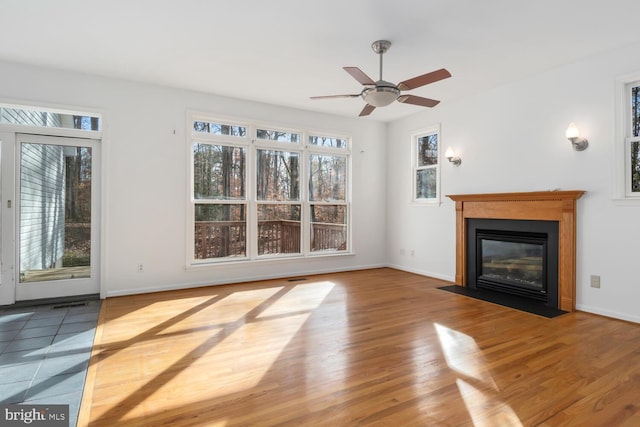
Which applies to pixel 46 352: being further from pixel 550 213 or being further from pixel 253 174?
pixel 550 213

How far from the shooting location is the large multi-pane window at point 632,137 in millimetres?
3732

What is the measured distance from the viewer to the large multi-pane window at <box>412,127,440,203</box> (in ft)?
19.8

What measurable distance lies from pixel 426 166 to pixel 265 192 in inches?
110

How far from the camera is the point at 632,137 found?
3.74 meters

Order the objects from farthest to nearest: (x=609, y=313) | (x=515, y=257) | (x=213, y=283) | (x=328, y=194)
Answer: (x=328, y=194) < (x=213, y=283) < (x=515, y=257) < (x=609, y=313)

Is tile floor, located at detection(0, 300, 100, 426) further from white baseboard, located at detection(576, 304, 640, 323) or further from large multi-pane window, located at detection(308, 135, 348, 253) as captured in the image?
white baseboard, located at detection(576, 304, 640, 323)

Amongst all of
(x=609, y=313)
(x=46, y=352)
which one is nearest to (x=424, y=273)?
(x=609, y=313)

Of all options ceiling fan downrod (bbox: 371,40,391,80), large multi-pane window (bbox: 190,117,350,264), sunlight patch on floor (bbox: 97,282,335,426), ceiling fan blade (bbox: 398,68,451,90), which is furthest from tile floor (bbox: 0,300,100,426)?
ceiling fan downrod (bbox: 371,40,391,80)

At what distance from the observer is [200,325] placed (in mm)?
3566

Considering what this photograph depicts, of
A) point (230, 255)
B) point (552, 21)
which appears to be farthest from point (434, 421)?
point (230, 255)

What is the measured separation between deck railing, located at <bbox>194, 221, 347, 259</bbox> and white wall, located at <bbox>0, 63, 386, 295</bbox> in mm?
243

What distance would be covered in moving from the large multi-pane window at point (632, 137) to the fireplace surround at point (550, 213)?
45 centimetres

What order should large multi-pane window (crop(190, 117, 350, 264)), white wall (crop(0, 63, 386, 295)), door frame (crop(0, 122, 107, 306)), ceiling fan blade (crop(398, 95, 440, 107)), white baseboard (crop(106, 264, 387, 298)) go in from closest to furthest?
ceiling fan blade (crop(398, 95, 440, 107)), door frame (crop(0, 122, 107, 306)), white wall (crop(0, 63, 386, 295)), white baseboard (crop(106, 264, 387, 298)), large multi-pane window (crop(190, 117, 350, 264))

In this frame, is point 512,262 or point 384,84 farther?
point 512,262
